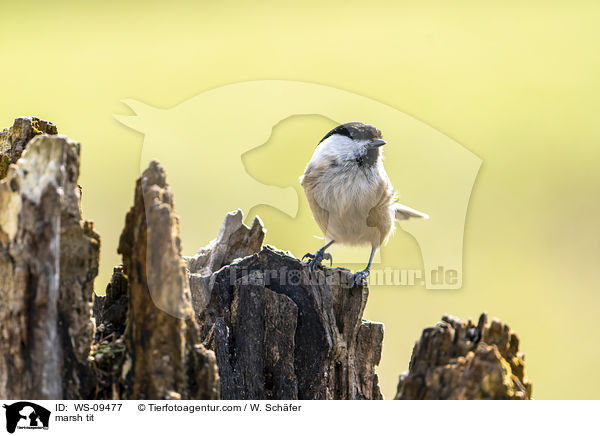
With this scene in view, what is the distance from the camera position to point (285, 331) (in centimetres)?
255

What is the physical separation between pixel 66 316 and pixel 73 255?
20 cm

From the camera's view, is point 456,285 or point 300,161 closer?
point 456,285

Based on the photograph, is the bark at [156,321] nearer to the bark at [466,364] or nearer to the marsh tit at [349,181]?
the bark at [466,364]

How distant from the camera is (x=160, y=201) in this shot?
6.10ft

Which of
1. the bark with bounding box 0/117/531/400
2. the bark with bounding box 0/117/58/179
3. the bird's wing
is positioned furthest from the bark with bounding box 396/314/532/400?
the bird's wing

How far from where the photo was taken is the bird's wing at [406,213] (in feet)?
14.7

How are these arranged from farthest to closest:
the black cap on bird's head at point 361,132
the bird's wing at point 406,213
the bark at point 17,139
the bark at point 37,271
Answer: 1. the bird's wing at point 406,213
2. the black cap on bird's head at point 361,132
3. the bark at point 17,139
4. the bark at point 37,271

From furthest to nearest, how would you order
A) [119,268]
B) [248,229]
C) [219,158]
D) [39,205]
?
[219,158] < [248,229] < [119,268] < [39,205]

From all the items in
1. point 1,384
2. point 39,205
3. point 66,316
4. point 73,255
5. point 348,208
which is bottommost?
point 1,384

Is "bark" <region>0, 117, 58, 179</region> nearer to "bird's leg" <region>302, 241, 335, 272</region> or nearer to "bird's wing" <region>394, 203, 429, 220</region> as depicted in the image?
"bird's leg" <region>302, 241, 335, 272</region>
